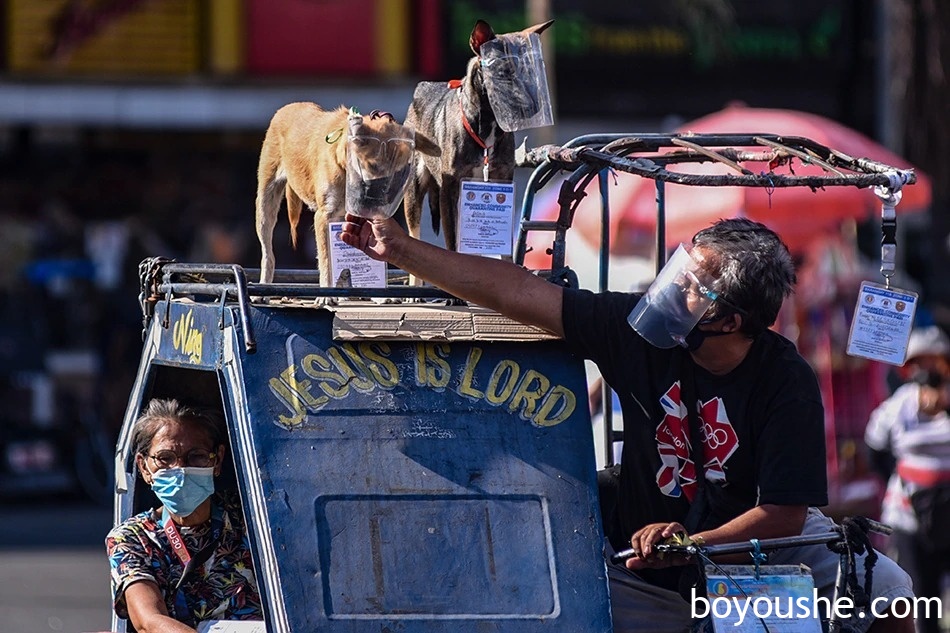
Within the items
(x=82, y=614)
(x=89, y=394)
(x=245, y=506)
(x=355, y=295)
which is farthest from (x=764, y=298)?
(x=89, y=394)

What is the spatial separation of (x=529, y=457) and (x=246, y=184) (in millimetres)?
11517

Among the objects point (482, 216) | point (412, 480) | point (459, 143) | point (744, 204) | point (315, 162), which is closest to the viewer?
point (412, 480)

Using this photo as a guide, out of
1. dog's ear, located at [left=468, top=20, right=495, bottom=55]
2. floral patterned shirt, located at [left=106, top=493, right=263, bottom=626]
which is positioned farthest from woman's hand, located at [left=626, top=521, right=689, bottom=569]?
dog's ear, located at [left=468, top=20, right=495, bottom=55]

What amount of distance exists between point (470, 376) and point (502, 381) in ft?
0.27

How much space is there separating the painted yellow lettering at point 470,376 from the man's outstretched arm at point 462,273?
0.46ft

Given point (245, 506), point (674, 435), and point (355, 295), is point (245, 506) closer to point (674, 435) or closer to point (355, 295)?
point (355, 295)

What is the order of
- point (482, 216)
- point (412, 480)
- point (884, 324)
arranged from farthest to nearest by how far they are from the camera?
point (482, 216) < point (884, 324) < point (412, 480)

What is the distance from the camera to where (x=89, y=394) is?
13367 millimetres

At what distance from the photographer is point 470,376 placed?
3775 mm

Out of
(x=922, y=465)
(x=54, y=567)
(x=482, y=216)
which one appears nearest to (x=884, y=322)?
(x=482, y=216)

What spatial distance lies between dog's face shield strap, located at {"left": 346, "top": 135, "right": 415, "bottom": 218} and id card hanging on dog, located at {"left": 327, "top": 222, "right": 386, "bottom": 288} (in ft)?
1.47

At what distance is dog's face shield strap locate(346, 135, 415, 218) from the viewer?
3.81 m

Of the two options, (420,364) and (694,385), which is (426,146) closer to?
(420,364)

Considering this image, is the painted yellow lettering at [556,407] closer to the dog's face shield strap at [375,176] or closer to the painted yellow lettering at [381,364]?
the painted yellow lettering at [381,364]
